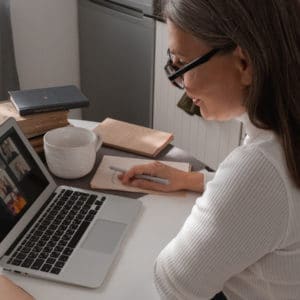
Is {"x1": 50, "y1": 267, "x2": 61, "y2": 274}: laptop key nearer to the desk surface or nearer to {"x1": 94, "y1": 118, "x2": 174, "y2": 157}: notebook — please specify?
the desk surface

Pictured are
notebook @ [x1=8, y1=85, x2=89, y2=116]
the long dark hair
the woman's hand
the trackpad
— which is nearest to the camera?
the long dark hair

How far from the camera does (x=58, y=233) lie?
3.70 feet

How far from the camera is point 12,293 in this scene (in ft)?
3.09

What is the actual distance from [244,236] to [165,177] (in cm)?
50

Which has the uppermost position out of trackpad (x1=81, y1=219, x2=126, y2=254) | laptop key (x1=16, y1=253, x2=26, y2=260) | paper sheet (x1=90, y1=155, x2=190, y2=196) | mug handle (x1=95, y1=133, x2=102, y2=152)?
mug handle (x1=95, y1=133, x2=102, y2=152)

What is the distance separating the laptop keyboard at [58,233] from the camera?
1042 mm

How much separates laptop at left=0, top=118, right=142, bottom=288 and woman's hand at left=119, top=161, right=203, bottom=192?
76 millimetres

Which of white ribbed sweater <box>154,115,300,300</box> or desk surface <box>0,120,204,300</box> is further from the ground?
white ribbed sweater <box>154,115,300,300</box>

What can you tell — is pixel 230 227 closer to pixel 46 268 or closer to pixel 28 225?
pixel 46 268

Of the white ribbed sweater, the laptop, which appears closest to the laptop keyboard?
the laptop

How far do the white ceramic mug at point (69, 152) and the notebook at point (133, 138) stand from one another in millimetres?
135

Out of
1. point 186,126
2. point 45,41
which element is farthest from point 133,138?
point 45,41

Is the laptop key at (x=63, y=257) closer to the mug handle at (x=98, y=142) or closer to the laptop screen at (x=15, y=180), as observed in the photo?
the laptop screen at (x=15, y=180)

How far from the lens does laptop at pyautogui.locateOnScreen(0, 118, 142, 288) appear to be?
1032 mm
